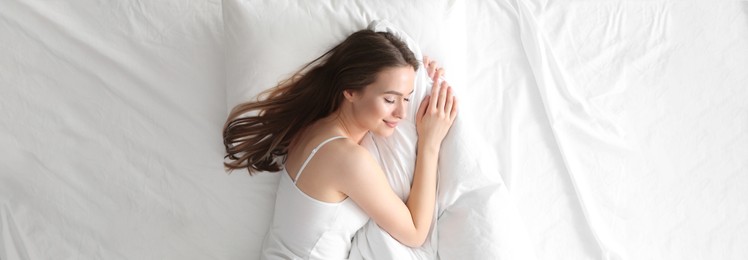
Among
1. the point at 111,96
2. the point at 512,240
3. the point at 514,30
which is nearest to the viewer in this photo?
the point at 512,240

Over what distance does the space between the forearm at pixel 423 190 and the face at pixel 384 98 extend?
0.37ft

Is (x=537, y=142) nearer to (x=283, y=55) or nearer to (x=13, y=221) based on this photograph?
(x=283, y=55)

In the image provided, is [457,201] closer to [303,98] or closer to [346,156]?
[346,156]

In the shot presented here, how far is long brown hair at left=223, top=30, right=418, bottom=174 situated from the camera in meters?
1.72

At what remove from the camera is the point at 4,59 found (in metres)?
2.02

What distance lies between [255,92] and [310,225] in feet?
1.20

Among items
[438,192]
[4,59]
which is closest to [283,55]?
[438,192]

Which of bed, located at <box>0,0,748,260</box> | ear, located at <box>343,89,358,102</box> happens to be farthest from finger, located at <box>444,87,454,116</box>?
ear, located at <box>343,89,358,102</box>

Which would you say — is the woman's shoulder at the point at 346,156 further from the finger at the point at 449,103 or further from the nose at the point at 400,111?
the finger at the point at 449,103

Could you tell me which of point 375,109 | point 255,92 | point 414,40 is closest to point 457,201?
point 375,109

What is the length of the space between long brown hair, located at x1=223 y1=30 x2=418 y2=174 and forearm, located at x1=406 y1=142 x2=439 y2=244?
21cm

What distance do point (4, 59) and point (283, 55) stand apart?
740 millimetres

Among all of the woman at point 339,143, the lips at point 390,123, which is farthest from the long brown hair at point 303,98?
the lips at point 390,123

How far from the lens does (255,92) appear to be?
190 cm
